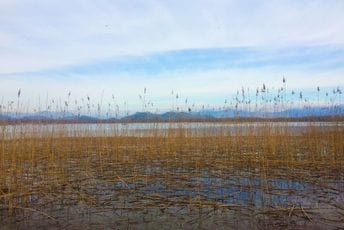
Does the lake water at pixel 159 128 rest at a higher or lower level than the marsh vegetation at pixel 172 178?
higher

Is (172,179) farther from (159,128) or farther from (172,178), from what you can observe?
(159,128)

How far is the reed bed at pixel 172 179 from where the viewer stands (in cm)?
487

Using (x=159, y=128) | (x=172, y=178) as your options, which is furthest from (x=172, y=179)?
(x=159, y=128)

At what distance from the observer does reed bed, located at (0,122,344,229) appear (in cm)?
487

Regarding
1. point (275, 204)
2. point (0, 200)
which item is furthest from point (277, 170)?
point (0, 200)

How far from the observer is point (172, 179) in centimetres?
694

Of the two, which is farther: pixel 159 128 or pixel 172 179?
pixel 159 128

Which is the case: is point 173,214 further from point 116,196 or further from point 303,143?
point 303,143

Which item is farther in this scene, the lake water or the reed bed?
the lake water

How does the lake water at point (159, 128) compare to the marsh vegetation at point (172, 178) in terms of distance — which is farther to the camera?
the lake water at point (159, 128)

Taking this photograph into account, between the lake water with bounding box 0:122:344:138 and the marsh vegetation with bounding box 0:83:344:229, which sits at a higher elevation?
A: the lake water with bounding box 0:122:344:138

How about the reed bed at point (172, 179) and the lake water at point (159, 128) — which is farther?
the lake water at point (159, 128)

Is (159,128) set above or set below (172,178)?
above

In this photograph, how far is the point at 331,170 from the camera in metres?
7.80
